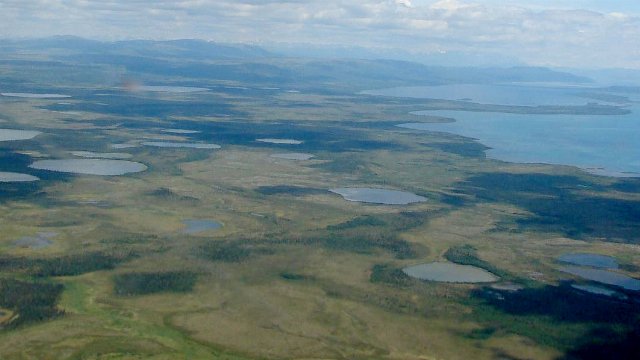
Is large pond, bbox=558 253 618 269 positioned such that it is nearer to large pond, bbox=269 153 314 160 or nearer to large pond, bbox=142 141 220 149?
large pond, bbox=269 153 314 160

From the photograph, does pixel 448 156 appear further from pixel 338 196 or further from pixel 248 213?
pixel 248 213

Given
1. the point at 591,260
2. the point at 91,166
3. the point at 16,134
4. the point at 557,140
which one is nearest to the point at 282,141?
the point at 16,134

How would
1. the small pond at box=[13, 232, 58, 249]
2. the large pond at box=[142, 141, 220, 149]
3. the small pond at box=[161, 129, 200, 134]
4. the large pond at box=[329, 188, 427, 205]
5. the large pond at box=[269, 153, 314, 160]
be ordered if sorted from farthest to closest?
the small pond at box=[161, 129, 200, 134], the large pond at box=[142, 141, 220, 149], the large pond at box=[269, 153, 314, 160], the large pond at box=[329, 188, 427, 205], the small pond at box=[13, 232, 58, 249]

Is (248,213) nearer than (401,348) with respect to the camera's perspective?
No

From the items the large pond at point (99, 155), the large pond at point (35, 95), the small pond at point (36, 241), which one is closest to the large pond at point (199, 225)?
the small pond at point (36, 241)

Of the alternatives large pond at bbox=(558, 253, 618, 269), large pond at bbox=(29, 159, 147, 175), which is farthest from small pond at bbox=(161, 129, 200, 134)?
large pond at bbox=(558, 253, 618, 269)

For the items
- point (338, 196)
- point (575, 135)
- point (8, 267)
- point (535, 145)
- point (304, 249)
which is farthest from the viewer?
point (575, 135)

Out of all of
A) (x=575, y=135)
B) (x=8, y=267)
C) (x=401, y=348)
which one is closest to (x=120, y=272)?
(x=8, y=267)
